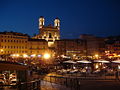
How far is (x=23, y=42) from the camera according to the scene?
219 ft

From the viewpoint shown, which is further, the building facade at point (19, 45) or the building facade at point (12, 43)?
the building facade at point (19, 45)

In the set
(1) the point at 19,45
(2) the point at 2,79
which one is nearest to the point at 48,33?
(1) the point at 19,45

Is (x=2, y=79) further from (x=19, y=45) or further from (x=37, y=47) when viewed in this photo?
(x=37, y=47)

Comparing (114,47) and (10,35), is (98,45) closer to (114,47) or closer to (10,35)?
(114,47)

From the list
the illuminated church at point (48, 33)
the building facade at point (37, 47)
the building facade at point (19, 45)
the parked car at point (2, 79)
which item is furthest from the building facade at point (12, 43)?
the parked car at point (2, 79)

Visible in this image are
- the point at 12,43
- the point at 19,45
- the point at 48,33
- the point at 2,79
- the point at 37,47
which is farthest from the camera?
the point at 48,33

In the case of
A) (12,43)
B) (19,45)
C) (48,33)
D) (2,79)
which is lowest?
(2,79)

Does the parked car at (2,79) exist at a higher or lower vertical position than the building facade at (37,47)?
lower

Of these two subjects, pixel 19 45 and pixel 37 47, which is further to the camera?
pixel 37 47

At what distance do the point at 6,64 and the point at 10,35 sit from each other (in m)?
57.5

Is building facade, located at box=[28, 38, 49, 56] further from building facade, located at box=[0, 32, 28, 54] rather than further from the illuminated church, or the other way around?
the illuminated church

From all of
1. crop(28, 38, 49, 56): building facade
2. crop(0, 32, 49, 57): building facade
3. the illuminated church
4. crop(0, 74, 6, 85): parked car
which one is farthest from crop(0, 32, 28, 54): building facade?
crop(0, 74, 6, 85): parked car

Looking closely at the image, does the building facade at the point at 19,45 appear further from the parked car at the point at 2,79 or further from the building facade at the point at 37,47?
the parked car at the point at 2,79

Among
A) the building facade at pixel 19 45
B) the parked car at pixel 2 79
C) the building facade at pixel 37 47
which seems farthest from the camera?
the building facade at pixel 37 47
